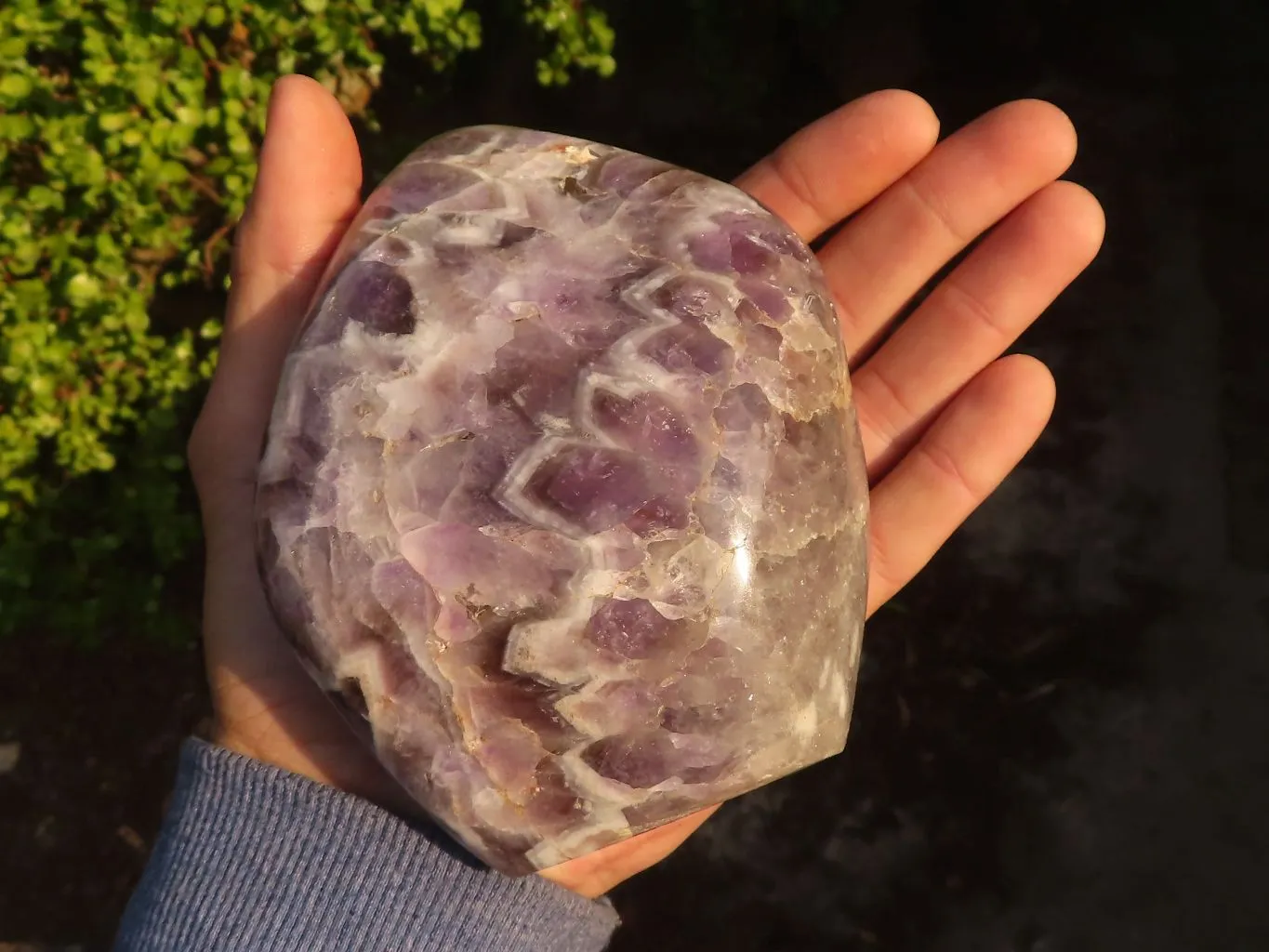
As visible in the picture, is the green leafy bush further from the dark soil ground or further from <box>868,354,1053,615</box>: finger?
<box>868,354,1053,615</box>: finger

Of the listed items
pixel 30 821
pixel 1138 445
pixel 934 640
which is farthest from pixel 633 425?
pixel 30 821

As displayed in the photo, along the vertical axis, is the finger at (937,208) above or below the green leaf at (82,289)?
above

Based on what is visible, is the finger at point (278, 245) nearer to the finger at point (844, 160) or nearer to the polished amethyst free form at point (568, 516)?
the polished amethyst free form at point (568, 516)

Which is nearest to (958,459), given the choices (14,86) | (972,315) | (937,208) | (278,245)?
(972,315)

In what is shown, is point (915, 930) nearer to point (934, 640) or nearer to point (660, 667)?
point (934, 640)

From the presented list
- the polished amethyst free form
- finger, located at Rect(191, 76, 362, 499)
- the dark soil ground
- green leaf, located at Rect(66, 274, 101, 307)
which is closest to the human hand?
finger, located at Rect(191, 76, 362, 499)

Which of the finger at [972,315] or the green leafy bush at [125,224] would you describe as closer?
the finger at [972,315]

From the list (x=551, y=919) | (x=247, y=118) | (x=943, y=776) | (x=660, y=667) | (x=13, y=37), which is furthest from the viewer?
(x=943, y=776)

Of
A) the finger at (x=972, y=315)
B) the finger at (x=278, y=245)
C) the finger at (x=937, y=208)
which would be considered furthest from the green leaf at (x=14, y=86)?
the finger at (x=972, y=315)
